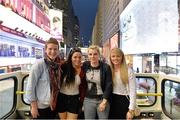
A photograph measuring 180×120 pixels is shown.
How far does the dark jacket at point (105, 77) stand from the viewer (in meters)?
3.86

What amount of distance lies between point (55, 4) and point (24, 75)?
89286 millimetres

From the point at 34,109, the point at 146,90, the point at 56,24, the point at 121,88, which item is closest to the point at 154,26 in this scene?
the point at 146,90

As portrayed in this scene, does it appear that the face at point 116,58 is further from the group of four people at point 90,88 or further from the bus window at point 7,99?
the bus window at point 7,99

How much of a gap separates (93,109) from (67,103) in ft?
1.01

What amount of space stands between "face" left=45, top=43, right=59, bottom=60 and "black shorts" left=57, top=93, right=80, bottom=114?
0.57 metres

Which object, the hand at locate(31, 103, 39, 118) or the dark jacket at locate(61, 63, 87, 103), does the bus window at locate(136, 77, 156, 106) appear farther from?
the hand at locate(31, 103, 39, 118)

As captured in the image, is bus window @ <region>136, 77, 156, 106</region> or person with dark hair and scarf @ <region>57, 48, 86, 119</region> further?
bus window @ <region>136, 77, 156, 106</region>

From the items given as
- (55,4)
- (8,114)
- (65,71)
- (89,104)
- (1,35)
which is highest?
(55,4)

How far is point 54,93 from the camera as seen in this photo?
3738mm

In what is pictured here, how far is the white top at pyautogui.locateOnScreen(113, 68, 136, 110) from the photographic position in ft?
12.7

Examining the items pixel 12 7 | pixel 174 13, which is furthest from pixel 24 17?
pixel 174 13

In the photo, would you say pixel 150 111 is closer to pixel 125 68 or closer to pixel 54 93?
pixel 125 68

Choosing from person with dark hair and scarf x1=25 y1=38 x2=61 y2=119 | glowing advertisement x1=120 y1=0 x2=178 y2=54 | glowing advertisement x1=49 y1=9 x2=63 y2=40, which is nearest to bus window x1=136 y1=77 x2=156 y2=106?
person with dark hair and scarf x1=25 y1=38 x2=61 y2=119

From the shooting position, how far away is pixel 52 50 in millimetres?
3547
